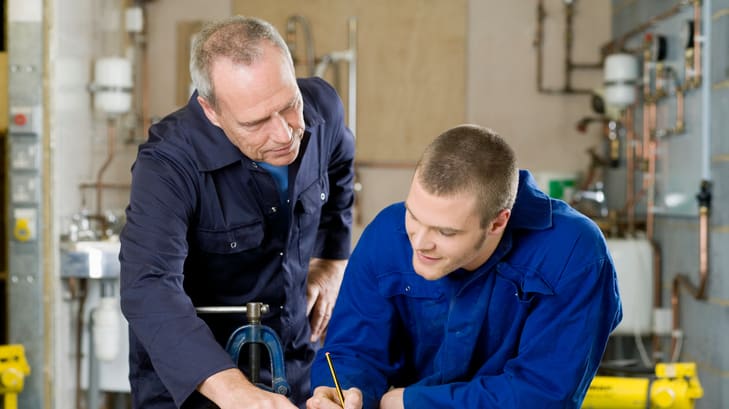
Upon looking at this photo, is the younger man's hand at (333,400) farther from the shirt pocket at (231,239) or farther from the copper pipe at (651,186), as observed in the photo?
the copper pipe at (651,186)

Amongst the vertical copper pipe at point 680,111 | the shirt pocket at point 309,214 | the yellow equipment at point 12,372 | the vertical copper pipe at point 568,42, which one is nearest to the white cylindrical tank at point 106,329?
the yellow equipment at point 12,372

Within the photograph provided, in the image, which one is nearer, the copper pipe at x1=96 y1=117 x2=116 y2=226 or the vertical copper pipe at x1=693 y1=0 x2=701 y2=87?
the vertical copper pipe at x1=693 y1=0 x2=701 y2=87

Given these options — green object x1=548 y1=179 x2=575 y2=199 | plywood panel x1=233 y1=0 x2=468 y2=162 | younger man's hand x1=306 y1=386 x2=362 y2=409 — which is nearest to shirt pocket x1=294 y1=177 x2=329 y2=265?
younger man's hand x1=306 y1=386 x2=362 y2=409

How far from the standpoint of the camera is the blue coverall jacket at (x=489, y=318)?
167 centimetres

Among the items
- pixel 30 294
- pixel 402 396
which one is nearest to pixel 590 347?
pixel 402 396

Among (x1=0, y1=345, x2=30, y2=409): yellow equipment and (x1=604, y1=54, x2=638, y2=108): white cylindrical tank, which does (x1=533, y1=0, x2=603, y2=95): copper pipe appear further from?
(x1=0, y1=345, x2=30, y2=409): yellow equipment

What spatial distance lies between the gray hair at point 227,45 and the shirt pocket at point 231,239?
0.30 m

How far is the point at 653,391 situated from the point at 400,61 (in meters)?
2.50

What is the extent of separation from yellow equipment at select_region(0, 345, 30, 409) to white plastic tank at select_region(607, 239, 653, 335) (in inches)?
102

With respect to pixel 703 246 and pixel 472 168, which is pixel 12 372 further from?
pixel 703 246

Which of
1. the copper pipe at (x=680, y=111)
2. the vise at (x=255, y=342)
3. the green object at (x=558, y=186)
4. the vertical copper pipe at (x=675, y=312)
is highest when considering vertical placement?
the copper pipe at (x=680, y=111)

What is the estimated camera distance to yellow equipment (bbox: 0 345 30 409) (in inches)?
136

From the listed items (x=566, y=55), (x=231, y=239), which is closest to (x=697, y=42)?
(x=566, y=55)

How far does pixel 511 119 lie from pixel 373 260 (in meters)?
3.33
